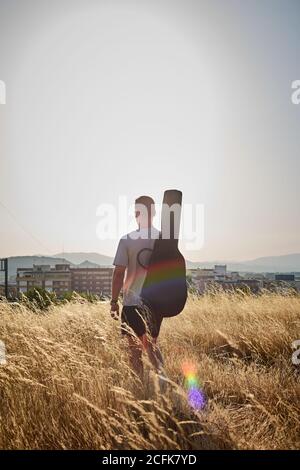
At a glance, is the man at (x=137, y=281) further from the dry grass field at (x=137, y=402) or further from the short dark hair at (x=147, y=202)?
the dry grass field at (x=137, y=402)

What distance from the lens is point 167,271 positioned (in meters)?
4.46

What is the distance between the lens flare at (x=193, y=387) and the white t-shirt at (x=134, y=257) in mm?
1149

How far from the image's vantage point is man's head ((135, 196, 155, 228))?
4730 millimetres

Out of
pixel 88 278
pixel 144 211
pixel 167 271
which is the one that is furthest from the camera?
pixel 88 278

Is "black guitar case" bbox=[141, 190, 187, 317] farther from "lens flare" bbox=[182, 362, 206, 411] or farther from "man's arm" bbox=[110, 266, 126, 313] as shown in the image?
"lens flare" bbox=[182, 362, 206, 411]

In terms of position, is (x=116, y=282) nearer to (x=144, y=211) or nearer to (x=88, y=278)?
(x=144, y=211)

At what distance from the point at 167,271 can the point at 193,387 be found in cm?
126

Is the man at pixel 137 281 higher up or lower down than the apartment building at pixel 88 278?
higher up

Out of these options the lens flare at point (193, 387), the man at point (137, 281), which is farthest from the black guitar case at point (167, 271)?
the lens flare at point (193, 387)

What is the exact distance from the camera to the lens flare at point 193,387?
3732 millimetres

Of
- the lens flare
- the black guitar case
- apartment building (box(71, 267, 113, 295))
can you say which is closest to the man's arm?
the black guitar case

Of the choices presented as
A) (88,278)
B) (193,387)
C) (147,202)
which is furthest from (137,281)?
(88,278)
